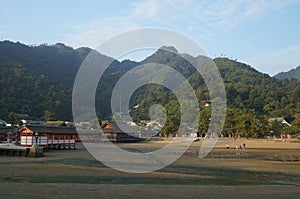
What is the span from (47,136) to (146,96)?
2593 inches

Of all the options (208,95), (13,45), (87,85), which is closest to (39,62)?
(13,45)

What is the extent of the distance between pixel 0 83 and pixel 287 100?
72798mm

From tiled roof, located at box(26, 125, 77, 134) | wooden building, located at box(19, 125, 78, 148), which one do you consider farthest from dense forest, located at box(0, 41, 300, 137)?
wooden building, located at box(19, 125, 78, 148)

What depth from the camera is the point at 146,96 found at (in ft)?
322

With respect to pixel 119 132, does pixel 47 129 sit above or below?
above

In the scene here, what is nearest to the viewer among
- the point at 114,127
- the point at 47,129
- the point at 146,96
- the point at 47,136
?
the point at 47,136

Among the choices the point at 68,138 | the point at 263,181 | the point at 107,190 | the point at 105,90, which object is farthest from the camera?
the point at 105,90

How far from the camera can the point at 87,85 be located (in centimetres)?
6981

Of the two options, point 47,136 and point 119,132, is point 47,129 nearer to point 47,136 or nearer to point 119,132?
point 47,136

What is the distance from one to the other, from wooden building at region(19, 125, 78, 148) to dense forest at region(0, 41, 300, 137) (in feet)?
90.3

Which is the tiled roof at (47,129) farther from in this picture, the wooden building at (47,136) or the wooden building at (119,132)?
the wooden building at (119,132)

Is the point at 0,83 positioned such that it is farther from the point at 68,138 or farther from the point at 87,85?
the point at 68,138

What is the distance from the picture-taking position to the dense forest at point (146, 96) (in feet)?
202

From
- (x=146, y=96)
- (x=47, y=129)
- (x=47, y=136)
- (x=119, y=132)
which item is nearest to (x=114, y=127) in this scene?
(x=119, y=132)
